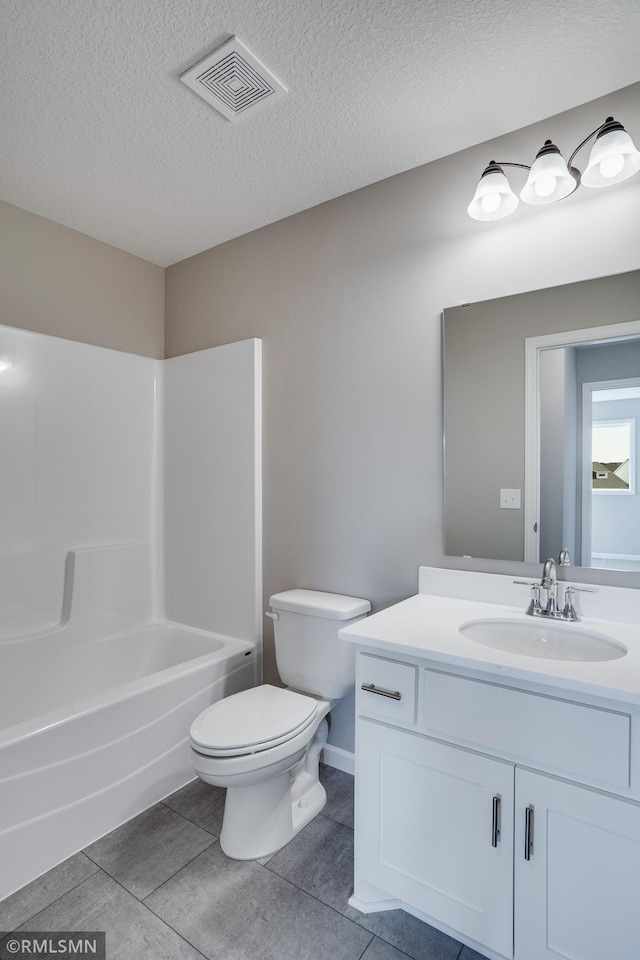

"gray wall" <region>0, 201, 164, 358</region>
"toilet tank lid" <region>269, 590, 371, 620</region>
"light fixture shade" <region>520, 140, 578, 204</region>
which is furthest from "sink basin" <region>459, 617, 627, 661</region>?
"gray wall" <region>0, 201, 164, 358</region>

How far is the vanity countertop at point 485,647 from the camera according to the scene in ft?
3.67

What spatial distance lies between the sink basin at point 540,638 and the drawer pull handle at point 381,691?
30 cm

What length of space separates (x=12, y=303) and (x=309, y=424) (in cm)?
148

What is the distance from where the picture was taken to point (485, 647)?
133 cm

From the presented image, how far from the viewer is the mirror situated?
1.60 metres

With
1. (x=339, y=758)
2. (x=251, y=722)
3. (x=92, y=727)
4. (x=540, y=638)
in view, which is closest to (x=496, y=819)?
(x=540, y=638)

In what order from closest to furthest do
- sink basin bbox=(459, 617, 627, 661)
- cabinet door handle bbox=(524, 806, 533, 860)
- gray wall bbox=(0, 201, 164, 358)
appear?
cabinet door handle bbox=(524, 806, 533, 860) → sink basin bbox=(459, 617, 627, 661) → gray wall bbox=(0, 201, 164, 358)

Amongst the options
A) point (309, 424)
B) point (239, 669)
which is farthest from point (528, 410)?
point (239, 669)

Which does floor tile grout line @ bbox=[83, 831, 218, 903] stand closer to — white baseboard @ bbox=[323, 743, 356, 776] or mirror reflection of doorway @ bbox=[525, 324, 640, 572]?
white baseboard @ bbox=[323, 743, 356, 776]

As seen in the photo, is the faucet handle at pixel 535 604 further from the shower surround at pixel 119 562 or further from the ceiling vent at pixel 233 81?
the ceiling vent at pixel 233 81

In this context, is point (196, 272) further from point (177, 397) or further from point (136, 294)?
point (177, 397)

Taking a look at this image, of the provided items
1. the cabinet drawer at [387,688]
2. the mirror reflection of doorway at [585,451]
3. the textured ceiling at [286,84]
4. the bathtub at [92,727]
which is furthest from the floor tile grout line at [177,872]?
the textured ceiling at [286,84]

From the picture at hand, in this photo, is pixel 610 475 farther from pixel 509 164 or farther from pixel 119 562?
pixel 119 562

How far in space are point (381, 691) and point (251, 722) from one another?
1.82 feet
